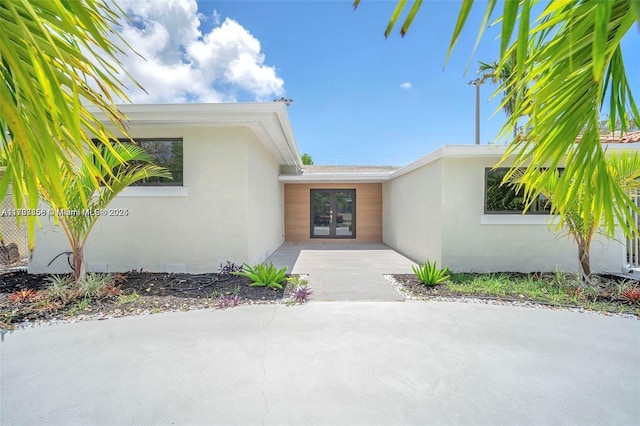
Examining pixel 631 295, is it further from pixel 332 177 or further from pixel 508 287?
pixel 332 177

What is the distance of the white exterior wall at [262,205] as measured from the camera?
7241mm

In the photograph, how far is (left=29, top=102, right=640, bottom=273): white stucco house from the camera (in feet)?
21.9

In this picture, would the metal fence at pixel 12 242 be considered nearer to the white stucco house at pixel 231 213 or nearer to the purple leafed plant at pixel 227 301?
the white stucco house at pixel 231 213

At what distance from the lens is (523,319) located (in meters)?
4.31

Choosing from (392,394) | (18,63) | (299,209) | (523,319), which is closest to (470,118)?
(299,209)

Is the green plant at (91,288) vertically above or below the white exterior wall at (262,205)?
below

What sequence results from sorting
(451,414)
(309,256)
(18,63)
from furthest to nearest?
1. (309,256)
2. (451,414)
3. (18,63)

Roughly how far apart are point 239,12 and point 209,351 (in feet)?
25.2

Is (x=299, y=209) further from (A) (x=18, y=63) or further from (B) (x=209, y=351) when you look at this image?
(A) (x=18, y=63)

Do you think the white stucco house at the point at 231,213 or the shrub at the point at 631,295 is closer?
the shrub at the point at 631,295

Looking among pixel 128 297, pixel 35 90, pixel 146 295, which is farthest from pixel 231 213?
pixel 35 90

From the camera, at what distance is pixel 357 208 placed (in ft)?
45.2

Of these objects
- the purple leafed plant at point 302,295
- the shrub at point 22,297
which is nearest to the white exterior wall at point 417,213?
the purple leafed plant at point 302,295

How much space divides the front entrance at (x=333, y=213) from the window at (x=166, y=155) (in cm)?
768
